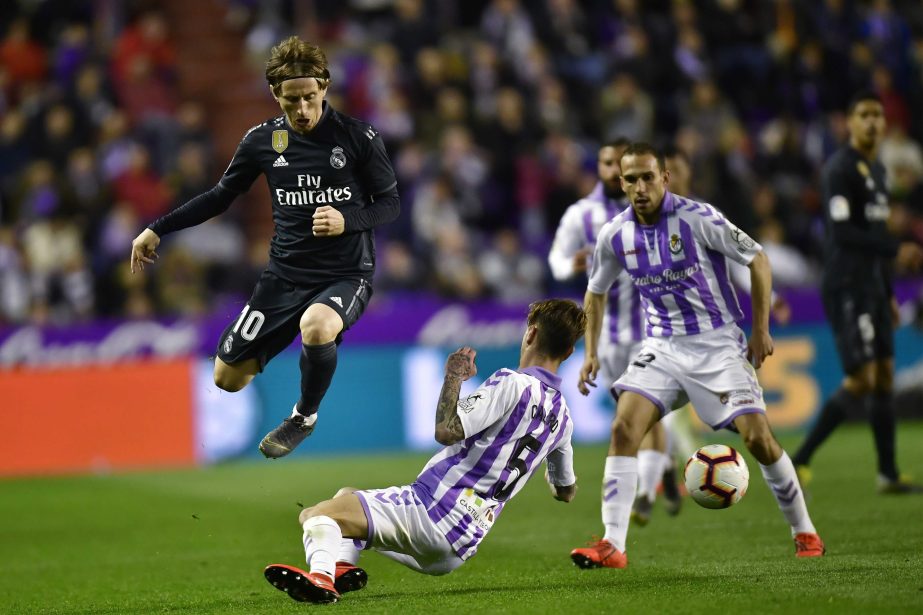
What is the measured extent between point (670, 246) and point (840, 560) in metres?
1.71

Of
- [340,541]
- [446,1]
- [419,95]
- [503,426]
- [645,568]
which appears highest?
[446,1]

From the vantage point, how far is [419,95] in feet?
56.7

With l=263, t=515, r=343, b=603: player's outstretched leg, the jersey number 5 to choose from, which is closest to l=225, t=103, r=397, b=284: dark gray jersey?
the jersey number 5

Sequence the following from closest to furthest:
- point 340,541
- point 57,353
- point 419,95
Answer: point 340,541 → point 57,353 → point 419,95

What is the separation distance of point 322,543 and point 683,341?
2319 millimetres

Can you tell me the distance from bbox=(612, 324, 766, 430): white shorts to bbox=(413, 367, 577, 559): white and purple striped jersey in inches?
42.4

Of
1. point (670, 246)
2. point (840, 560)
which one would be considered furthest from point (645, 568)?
point (670, 246)

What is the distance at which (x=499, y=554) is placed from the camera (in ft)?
24.8

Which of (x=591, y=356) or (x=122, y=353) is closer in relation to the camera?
→ (x=591, y=356)

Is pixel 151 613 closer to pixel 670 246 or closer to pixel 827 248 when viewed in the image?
pixel 670 246

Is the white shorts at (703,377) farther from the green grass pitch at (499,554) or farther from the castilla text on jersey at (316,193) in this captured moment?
the castilla text on jersey at (316,193)

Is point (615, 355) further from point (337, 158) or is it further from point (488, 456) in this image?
point (488, 456)

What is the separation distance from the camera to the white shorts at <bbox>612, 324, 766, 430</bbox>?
6.73 m

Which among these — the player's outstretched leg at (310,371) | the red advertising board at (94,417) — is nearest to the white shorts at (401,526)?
the player's outstretched leg at (310,371)
